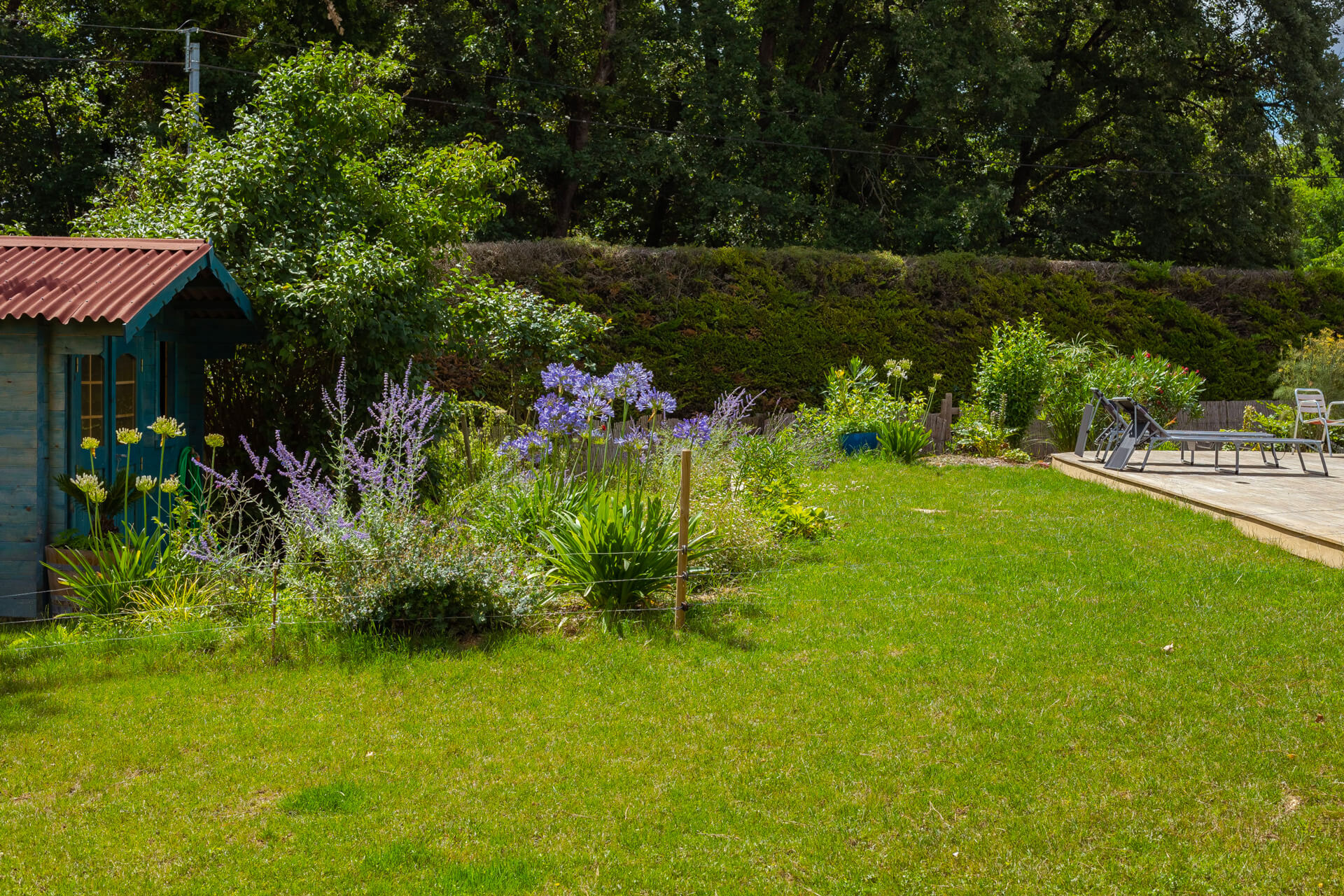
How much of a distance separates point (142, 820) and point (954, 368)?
46.6 ft

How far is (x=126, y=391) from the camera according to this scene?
23.8ft

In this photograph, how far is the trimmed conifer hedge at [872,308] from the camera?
14.5 meters

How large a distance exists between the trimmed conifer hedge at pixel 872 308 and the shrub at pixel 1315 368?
1.35 feet

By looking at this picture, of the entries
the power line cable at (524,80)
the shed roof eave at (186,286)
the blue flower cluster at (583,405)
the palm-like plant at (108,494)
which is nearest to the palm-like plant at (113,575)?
the palm-like plant at (108,494)

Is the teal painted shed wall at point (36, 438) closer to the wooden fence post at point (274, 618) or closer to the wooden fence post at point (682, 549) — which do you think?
the wooden fence post at point (274, 618)

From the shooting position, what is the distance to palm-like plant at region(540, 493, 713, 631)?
5977 mm

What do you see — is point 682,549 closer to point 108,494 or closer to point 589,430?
point 589,430

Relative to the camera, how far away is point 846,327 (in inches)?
611

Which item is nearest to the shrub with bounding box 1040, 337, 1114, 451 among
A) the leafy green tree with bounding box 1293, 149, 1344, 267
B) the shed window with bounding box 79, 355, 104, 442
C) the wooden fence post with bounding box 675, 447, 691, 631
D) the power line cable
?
the power line cable

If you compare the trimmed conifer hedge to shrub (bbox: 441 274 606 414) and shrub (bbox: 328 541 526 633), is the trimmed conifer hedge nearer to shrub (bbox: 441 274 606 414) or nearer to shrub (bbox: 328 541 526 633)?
shrub (bbox: 441 274 606 414)

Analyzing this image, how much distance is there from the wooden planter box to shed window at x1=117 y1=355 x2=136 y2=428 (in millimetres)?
1123

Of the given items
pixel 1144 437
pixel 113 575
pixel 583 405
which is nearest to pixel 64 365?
pixel 113 575

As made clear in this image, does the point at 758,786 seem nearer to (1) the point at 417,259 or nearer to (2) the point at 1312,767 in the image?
(2) the point at 1312,767

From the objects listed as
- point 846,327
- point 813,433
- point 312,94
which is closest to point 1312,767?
point 312,94
